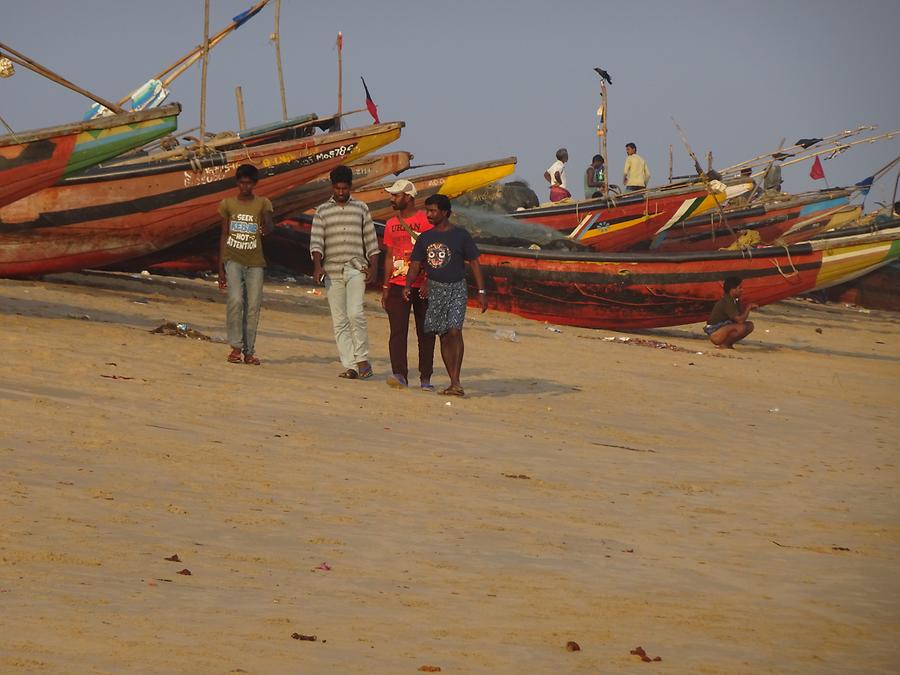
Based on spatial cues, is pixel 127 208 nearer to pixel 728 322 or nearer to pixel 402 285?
pixel 402 285

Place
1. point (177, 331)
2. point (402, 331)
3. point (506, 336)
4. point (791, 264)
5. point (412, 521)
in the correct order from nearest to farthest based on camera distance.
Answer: point (412, 521), point (402, 331), point (177, 331), point (506, 336), point (791, 264)

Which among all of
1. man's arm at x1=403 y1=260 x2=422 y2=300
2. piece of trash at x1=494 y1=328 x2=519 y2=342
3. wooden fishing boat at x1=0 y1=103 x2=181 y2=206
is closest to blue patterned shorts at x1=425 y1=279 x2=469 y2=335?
man's arm at x1=403 y1=260 x2=422 y2=300

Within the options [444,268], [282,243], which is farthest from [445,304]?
[282,243]

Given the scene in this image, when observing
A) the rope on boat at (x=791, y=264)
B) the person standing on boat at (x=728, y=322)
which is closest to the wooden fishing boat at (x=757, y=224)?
the rope on boat at (x=791, y=264)

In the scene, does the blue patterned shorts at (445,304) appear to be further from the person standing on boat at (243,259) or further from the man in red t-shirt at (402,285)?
the person standing on boat at (243,259)

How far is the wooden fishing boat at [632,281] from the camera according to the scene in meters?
17.9

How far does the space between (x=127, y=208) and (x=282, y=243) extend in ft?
13.2

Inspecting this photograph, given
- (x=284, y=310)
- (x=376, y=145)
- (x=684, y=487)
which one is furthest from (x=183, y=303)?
(x=684, y=487)

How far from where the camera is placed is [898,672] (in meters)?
3.96

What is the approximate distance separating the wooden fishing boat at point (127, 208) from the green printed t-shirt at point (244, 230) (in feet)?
13.8

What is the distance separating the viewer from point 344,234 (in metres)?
10.1

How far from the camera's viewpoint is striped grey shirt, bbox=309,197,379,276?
1009 cm

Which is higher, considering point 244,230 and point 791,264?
point 244,230

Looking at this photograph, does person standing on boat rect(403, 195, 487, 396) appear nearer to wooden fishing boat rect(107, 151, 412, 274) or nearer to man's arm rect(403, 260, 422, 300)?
man's arm rect(403, 260, 422, 300)
